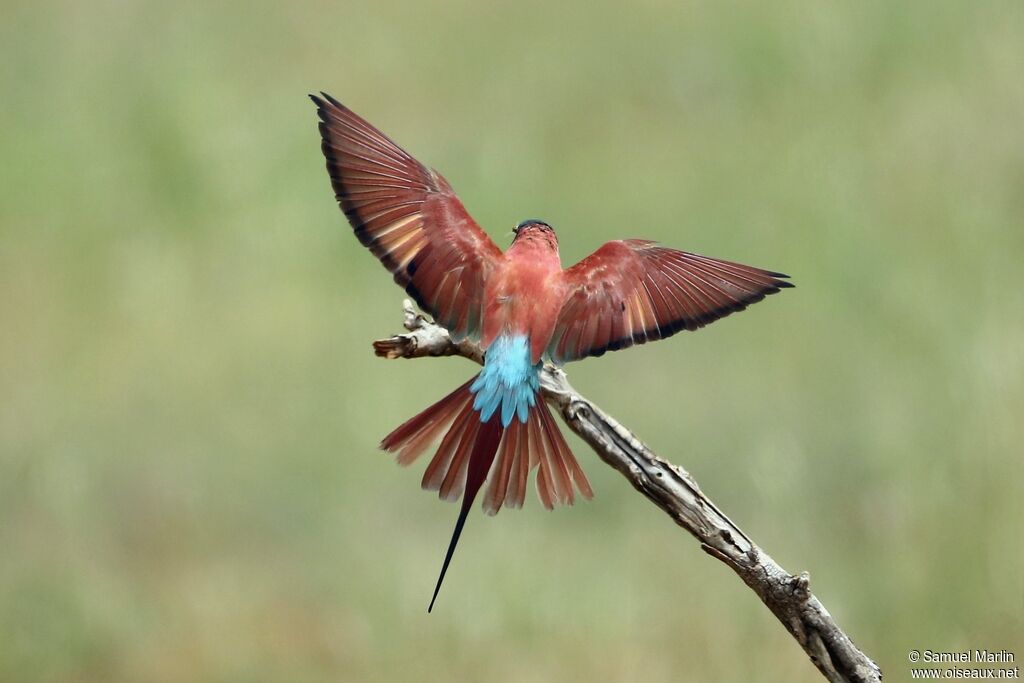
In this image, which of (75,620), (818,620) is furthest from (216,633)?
(818,620)

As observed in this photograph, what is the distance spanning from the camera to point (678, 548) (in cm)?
544

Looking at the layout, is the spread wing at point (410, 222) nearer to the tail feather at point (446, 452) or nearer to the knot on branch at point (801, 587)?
the tail feather at point (446, 452)

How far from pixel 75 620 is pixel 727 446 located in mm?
2236

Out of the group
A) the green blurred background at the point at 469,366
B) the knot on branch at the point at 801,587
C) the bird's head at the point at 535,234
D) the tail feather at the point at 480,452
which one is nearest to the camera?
→ the knot on branch at the point at 801,587

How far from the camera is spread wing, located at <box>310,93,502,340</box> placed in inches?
116

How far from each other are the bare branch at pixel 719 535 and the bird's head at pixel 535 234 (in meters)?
0.29

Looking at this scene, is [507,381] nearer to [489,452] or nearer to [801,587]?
[489,452]

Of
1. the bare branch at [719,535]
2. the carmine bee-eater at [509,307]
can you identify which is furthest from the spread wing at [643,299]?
the bare branch at [719,535]

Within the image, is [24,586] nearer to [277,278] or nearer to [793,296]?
[277,278]

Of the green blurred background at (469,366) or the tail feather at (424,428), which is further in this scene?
the green blurred background at (469,366)

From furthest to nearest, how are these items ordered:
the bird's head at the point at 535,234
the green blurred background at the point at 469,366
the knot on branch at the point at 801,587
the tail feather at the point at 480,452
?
the green blurred background at the point at 469,366 < the bird's head at the point at 535,234 < the tail feather at the point at 480,452 < the knot on branch at the point at 801,587

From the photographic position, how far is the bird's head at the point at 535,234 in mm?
3064

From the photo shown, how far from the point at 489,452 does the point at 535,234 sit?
0.43 m

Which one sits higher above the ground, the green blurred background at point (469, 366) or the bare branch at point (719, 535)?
the green blurred background at point (469, 366)
